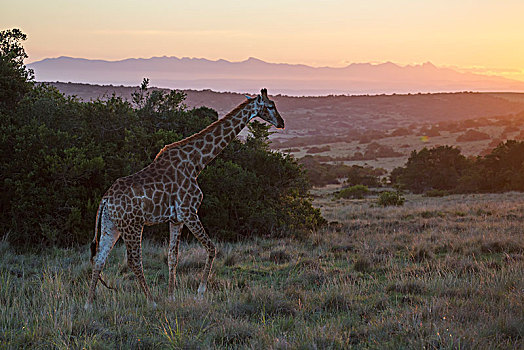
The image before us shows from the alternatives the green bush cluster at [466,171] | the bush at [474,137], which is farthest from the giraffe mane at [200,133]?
the bush at [474,137]

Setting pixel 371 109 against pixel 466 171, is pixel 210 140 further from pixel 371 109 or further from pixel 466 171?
pixel 371 109

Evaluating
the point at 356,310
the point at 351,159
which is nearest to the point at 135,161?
the point at 356,310

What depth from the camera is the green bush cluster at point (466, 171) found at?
26422mm

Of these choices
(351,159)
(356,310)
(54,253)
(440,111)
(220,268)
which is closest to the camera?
(356,310)

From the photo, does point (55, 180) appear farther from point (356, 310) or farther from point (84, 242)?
point (356, 310)

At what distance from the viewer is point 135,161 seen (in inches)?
428

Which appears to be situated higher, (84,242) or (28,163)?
(28,163)

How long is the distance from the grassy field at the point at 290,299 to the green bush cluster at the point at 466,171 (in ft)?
57.6

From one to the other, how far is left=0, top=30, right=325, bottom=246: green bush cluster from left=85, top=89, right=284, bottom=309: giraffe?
12.3 feet

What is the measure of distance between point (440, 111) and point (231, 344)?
133m

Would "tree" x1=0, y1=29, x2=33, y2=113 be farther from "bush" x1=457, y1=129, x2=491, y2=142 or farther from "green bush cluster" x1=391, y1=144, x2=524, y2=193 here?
"bush" x1=457, y1=129, x2=491, y2=142

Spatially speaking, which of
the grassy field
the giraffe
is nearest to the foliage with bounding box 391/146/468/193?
the grassy field

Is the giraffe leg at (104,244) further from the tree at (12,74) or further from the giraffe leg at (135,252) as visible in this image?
the tree at (12,74)

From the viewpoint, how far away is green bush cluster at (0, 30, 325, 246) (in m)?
9.67
